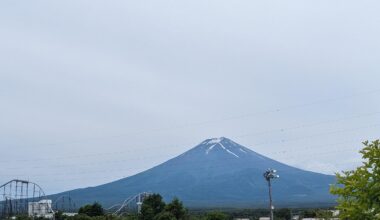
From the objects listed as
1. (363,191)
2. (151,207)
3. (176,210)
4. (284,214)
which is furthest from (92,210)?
(363,191)

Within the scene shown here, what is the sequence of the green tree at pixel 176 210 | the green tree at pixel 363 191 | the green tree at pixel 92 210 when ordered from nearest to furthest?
the green tree at pixel 363 191
the green tree at pixel 176 210
the green tree at pixel 92 210

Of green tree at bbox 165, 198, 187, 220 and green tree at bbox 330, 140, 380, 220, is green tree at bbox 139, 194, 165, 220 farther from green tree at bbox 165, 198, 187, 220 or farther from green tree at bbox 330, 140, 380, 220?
green tree at bbox 330, 140, 380, 220

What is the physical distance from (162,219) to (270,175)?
34.8 ft

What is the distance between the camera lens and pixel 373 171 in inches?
275

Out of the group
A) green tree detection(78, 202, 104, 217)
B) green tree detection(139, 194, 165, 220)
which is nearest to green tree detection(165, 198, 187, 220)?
green tree detection(139, 194, 165, 220)

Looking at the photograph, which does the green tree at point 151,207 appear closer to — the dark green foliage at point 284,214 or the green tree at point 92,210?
the green tree at point 92,210

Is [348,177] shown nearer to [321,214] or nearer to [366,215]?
[366,215]

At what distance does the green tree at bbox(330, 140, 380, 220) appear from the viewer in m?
Answer: 6.77

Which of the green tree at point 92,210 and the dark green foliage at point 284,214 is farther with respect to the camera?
the dark green foliage at point 284,214

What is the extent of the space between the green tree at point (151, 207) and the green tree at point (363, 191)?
1674 inches

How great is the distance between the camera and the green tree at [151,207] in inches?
1941

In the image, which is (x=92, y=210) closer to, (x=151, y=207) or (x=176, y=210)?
(x=151, y=207)

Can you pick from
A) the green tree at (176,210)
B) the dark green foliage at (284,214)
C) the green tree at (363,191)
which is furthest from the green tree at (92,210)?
the green tree at (363,191)

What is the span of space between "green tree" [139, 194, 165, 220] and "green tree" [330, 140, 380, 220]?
42528mm
